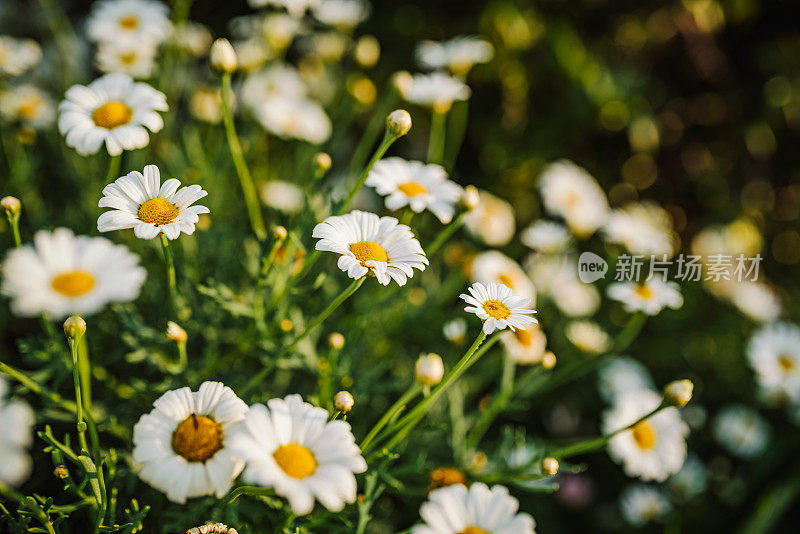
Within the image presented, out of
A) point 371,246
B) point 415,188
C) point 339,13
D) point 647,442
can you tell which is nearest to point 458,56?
point 339,13

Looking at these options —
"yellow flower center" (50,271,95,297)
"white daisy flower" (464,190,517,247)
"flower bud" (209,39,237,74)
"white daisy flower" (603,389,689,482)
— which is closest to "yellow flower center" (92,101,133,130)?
"flower bud" (209,39,237,74)

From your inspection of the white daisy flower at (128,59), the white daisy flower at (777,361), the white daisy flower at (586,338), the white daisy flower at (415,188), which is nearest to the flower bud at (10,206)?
the white daisy flower at (415,188)

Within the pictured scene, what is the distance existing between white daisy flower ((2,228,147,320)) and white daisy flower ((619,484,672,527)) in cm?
202

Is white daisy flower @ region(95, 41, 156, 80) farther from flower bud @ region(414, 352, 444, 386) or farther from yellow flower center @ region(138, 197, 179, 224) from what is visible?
flower bud @ region(414, 352, 444, 386)

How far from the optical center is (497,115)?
10.6 feet

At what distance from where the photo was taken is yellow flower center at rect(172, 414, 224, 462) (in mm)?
1053

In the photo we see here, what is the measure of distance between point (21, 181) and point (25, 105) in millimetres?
351

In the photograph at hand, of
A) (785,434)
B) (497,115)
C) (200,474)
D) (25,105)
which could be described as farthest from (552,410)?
(25,105)

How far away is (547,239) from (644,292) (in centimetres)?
56

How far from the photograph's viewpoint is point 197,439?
1.06m

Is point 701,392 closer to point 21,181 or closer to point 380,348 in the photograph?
point 380,348

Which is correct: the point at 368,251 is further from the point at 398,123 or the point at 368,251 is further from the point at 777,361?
the point at 777,361

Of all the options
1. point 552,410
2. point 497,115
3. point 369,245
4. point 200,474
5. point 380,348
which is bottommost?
point 552,410

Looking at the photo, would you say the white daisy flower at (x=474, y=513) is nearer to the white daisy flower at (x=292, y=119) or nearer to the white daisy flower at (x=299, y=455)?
the white daisy flower at (x=299, y=455)
